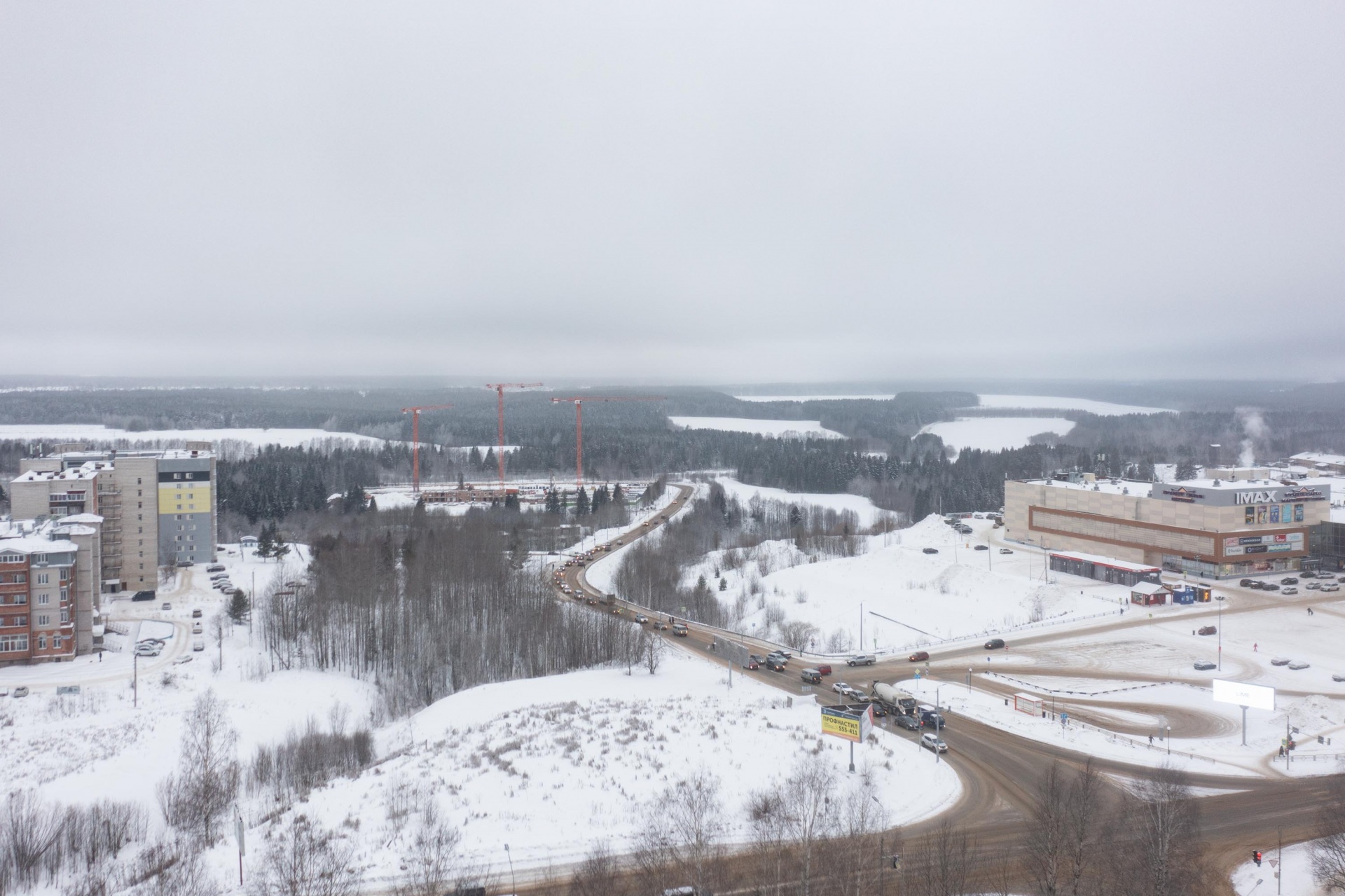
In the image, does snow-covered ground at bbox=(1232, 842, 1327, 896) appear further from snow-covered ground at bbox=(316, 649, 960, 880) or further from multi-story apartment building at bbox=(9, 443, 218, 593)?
multi-story apartment building at bbox=(9, 443, 218, 593)

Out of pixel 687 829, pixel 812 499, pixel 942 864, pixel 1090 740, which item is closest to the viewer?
pixel 942 864

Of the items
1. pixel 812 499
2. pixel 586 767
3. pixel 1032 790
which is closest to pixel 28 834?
pixel 586 767

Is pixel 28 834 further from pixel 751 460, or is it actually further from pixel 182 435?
pixel 182 435

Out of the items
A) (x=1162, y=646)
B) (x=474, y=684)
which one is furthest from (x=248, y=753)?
(x=1162, y=646)

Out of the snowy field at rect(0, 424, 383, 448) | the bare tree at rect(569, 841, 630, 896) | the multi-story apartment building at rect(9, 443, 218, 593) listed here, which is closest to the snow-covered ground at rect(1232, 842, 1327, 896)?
the bare tree at rect(569, 841, 630, 896)

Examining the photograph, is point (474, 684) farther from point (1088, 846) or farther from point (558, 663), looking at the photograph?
point (1088, 846)

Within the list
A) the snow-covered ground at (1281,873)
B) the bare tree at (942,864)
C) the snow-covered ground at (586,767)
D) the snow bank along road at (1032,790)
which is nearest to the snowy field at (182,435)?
the snow-covered ground at (586,767)

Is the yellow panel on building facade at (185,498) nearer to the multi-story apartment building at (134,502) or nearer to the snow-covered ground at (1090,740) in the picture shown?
the multi-story apartment building at (134,502)
